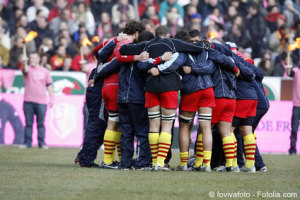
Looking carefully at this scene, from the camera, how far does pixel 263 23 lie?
70.9 ft

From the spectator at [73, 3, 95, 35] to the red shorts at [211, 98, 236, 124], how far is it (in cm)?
1128

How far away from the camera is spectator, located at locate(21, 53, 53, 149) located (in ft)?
55.3

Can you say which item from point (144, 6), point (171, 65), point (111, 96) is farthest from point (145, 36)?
point (144, 6)

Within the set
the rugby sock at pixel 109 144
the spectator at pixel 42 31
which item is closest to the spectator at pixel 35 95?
the spectator at pixel 42 31

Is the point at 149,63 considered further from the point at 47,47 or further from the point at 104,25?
the point at 104,25

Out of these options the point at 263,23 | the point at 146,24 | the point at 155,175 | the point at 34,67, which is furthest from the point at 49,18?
the point at 155,175

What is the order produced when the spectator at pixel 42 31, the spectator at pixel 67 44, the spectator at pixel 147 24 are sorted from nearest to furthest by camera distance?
the spectator at pixel 147 24 < the spectator at pixel 67 44 < the spectator at pixel 42 31

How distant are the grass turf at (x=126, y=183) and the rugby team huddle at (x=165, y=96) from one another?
25.1 inches

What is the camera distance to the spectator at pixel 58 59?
19.5 m

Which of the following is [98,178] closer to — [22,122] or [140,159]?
[140,159]

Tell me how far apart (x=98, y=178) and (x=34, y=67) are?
30.7 ft

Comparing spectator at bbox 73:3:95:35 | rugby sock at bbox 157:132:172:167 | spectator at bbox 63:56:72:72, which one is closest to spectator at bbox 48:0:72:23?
spectator at bbox 73:3:95:35

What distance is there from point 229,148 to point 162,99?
4.37ft

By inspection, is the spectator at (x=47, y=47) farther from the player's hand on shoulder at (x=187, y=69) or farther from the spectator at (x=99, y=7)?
the player's hand on shoulder at (x=187, y=69)
